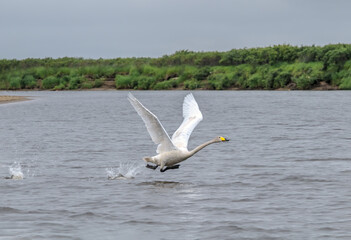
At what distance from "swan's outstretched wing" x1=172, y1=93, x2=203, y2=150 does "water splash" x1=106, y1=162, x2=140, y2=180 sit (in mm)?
1328

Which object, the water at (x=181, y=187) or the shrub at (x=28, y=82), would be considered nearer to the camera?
the water at (x=181, y=187)

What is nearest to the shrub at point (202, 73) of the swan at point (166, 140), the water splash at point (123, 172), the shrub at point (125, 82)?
the shrub at point (125, 82)

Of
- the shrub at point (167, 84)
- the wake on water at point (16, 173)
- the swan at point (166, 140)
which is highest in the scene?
the swan at point (166, 140)

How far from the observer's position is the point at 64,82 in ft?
255

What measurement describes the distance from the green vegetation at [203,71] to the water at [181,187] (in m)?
37.1

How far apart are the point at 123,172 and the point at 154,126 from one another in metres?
2.71

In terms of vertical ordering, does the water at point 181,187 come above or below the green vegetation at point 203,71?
below

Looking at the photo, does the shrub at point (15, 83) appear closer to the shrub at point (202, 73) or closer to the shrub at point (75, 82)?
the shrub at point (75, 82)

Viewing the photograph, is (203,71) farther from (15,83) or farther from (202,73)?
(15,83)

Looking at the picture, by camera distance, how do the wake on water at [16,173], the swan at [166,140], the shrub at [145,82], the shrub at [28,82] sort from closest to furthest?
the swan at [166,140] → the wake on water at [16,173] → the shrub at [145,82] → the shrub at [28,82]

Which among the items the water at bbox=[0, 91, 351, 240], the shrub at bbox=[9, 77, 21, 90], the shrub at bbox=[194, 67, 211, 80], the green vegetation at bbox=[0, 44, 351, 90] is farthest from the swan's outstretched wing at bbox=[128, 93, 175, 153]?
the shrub at bbox=[9, 77, 21, 90]

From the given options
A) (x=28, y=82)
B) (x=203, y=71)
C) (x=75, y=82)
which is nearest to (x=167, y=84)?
(x=203, y=71)

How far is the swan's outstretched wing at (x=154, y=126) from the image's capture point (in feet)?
42.5

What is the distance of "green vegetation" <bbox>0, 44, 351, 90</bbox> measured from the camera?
64.1 meters
